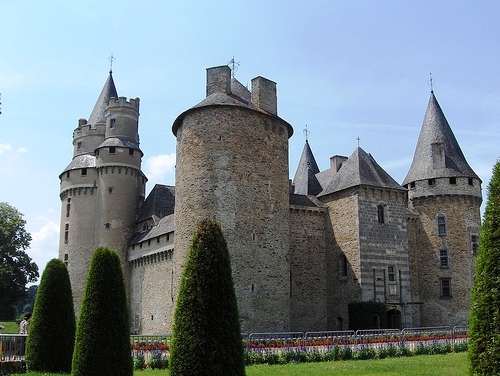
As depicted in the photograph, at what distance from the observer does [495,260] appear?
9539mm

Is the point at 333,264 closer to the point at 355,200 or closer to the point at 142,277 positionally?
the point at 355,200

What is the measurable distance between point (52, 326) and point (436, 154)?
28700 millimetres

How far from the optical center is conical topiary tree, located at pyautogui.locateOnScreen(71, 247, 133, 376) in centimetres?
1234

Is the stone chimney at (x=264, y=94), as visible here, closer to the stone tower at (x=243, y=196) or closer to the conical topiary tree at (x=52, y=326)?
the stone tower at (x=243, y=196)

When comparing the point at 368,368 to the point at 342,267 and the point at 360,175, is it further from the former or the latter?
the point at 360,175

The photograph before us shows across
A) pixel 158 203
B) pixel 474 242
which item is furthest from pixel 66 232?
pixel 474 242

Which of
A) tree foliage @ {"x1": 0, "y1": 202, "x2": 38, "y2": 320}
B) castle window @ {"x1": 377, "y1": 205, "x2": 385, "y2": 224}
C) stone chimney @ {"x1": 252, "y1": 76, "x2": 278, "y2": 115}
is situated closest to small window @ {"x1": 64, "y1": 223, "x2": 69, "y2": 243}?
tree foliage @ {"x1": 0, "y1": 202, "x2": 38, "y2": 320}

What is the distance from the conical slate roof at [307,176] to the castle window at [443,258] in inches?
337

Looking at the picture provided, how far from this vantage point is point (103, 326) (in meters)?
12.6

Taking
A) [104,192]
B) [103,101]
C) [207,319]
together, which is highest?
[103,101]

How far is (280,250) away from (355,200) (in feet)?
18.6

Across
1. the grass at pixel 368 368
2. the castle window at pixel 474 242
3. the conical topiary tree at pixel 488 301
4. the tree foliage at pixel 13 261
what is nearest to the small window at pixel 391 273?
the castle window at pixel 474 242

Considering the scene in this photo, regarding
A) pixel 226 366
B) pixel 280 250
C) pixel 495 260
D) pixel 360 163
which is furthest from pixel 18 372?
pixel 360 163

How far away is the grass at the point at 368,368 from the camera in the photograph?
49.2 feet
